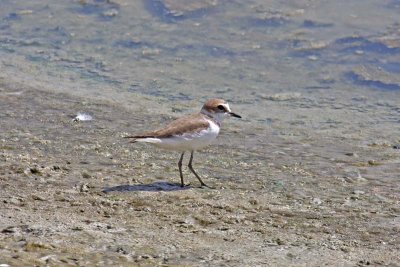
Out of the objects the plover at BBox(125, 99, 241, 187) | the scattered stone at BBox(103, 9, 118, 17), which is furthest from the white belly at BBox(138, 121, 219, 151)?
the scattered stone at BBox(103, 9, 118, 17)

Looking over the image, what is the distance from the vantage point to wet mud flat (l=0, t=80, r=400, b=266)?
20.3 ft

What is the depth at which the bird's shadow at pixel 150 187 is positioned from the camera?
7736 mm

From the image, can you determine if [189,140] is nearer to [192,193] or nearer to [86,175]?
[192,193]

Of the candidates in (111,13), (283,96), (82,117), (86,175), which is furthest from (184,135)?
(111,13)

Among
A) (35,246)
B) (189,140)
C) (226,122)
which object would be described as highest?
(189,140)

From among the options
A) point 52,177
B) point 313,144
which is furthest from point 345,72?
point 52,177

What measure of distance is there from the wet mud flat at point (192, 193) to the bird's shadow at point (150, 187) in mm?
19

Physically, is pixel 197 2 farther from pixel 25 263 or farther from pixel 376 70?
pixel 25 263

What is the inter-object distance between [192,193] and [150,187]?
1.33ft

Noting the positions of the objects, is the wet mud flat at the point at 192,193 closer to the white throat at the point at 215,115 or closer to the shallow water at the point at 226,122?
the shallow water at the point at 226,122

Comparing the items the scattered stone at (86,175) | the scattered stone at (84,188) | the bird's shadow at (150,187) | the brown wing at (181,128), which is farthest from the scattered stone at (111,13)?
the scattered stone at (84,188)

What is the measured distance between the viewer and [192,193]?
307 inches

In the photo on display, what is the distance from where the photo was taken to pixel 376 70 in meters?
13.9

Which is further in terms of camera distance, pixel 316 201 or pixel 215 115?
pixel 215 115
